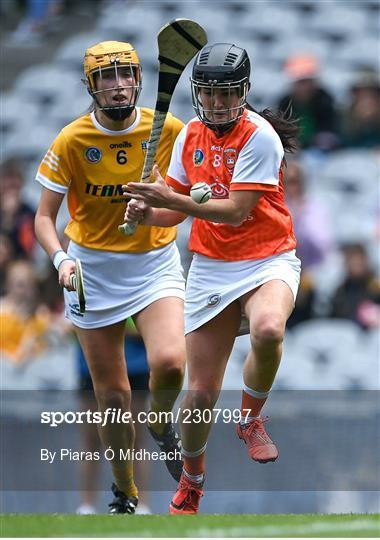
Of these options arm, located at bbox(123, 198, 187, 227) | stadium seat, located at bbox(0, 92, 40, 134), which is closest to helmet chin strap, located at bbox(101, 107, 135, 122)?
arm, located at bbox(123, 198, 187, 227)

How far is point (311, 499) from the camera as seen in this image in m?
9.57

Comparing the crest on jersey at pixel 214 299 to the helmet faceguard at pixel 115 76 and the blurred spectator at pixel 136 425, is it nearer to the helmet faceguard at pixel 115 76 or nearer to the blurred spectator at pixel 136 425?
the helmet faceguard at pixel 115 76

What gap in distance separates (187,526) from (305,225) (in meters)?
5.33

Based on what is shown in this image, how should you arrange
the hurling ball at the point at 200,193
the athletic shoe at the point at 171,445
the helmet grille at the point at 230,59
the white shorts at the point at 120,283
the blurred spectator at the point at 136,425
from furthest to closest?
the blurred spectator at the point at 136,425 → the athletic shoe at the point at 171,445 → the white shorts at the point at 120,283 → the helmet grille at the point at 230,59 → the hurling ball at the point at 200,193

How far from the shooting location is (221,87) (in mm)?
6691

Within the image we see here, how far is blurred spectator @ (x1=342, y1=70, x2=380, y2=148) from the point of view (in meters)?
12.6

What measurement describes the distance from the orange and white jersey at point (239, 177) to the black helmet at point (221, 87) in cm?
11

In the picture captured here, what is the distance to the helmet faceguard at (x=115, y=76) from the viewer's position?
7043 mm

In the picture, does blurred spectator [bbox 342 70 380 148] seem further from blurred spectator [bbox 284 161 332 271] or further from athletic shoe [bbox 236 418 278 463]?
athletic shoe [bbox 236 418 278 463]

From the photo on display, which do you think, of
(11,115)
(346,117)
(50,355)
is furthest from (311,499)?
(11,115)

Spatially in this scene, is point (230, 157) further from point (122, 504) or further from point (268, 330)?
point (122, 504)

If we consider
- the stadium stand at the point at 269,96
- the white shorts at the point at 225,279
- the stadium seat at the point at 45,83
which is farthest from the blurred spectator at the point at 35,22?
the white shorts at the point at 225,279

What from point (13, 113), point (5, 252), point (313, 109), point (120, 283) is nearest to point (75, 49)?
point (13, 113)

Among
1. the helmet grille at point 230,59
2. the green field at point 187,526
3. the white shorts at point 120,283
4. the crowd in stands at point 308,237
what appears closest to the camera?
the green field at point 187,526
